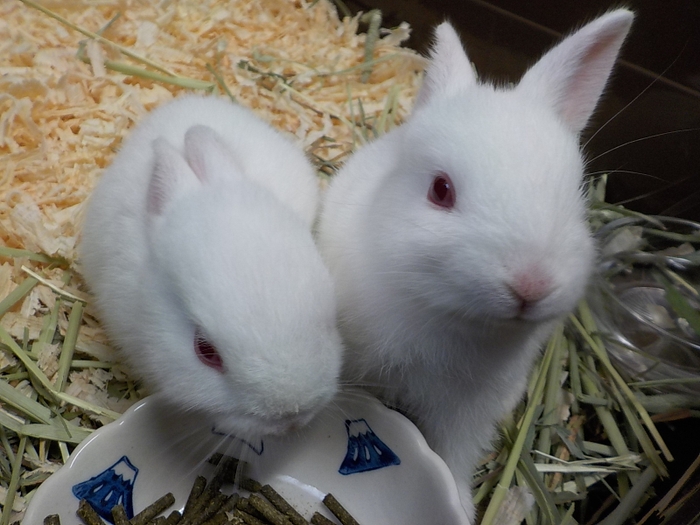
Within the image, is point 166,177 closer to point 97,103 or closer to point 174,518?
point 174,518

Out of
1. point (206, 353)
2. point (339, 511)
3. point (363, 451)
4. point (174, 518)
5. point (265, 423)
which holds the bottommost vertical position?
point (174, 518)

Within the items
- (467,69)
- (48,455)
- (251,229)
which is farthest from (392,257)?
(48,455)

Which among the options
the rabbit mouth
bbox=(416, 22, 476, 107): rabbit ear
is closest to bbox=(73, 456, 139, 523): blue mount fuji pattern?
the rabbit mouth

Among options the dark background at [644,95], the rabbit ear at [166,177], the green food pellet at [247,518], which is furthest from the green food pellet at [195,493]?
the dark background at [644,95]

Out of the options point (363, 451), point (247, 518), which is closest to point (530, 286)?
point (363, 451)

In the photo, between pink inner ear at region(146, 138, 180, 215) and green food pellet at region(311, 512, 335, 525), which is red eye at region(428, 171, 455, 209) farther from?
green food pellet at region(311, 512, 335, 525)
